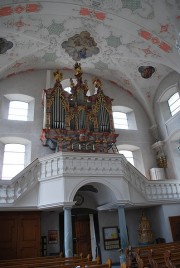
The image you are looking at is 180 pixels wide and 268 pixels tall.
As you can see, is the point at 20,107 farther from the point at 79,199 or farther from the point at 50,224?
the point at 50,224

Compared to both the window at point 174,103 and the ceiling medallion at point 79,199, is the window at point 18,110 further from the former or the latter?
the window at point 174,103

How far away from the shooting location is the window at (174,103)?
1488 centimetres

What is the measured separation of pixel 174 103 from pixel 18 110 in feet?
32.3

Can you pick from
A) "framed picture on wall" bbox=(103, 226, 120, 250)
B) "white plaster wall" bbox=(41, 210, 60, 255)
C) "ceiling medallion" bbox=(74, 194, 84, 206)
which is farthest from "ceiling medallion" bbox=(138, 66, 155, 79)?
"white plaster wall" bbox=(41, 210, 60, 255)

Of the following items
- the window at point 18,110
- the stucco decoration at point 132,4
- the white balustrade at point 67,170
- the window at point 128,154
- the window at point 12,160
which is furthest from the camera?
the window at point 128,154

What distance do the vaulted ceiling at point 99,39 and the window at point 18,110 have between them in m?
1.83

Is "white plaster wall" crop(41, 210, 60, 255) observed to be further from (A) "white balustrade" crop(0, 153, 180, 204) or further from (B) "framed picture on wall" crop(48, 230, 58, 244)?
(A) "white balustrade" crop(0, 153, 180, 204)

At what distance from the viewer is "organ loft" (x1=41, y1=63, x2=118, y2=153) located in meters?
12.5

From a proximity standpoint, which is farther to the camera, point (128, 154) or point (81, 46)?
point (128, 154)

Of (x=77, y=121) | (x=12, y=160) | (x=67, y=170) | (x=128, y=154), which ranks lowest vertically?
(x=67, y=170)

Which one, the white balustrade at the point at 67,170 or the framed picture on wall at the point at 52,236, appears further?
the framed picture on wall at the point at 52,236

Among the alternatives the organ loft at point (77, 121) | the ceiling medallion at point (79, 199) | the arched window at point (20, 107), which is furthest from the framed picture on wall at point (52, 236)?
the arched window at point (20, 107)

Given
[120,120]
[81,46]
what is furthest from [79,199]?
[81,46]

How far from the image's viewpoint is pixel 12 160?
13180mm
